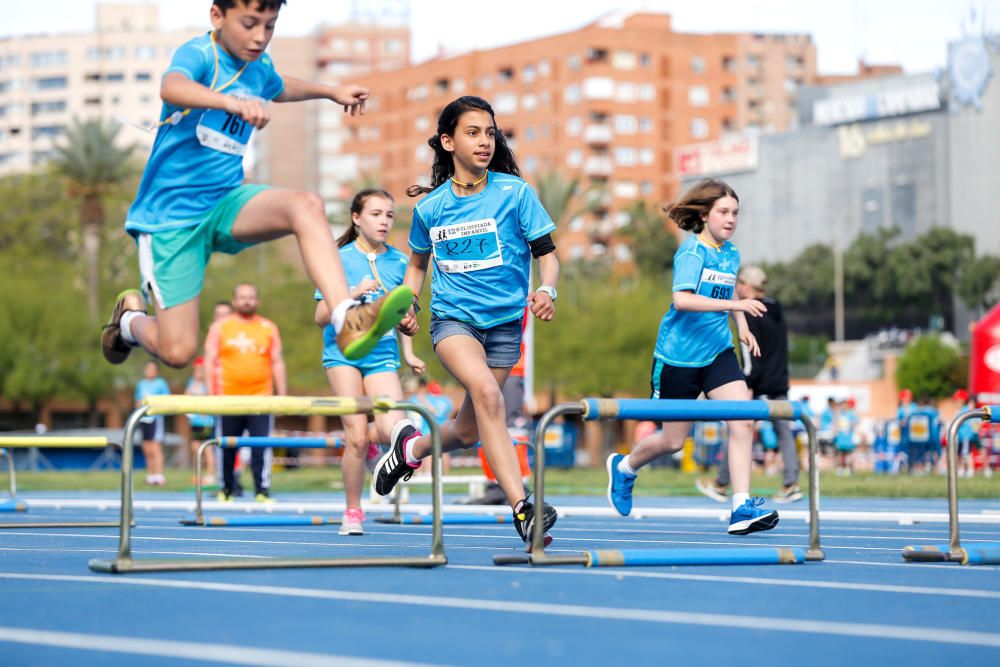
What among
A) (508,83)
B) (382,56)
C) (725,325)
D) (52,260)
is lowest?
(725,325)

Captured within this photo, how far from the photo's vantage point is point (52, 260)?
74.6 metres

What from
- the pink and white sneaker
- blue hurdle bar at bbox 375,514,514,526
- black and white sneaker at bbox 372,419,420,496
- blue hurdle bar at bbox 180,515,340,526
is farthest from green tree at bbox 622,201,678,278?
black and white sneaker at bbox 372,419,420,496

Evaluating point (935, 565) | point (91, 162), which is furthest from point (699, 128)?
point (935, 565)

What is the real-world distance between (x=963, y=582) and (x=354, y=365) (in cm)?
499

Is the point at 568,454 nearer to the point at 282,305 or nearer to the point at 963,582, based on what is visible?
the point at 963,582

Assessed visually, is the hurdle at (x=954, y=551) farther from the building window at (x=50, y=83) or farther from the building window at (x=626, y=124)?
the building window at (x=50, y=83)

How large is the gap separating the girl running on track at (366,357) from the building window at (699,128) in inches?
4340

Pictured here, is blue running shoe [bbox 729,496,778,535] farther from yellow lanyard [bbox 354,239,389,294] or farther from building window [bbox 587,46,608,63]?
building window [bbox 587,46,608,63]

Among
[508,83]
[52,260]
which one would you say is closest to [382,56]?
[508,83]

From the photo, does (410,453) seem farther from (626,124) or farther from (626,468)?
(626,124)

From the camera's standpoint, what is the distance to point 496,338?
7.96 metres

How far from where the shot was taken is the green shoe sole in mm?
6258

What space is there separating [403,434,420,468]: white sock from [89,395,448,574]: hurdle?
1994 mm

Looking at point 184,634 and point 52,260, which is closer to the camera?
point 184,634
